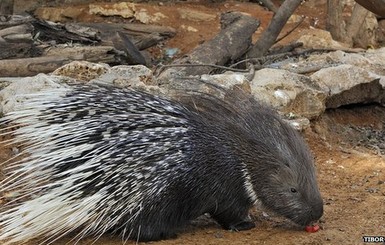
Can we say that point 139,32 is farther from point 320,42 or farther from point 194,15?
point 320,42

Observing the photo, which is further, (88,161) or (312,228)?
(312,228)

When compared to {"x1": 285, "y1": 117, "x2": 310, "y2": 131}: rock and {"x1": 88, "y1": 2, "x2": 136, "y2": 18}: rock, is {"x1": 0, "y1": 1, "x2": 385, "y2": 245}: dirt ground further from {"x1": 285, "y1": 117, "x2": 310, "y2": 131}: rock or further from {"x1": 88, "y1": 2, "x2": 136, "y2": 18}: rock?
Result: {"x1": 88, "y1": 2, "x2": 136, "y2": 18}: rock

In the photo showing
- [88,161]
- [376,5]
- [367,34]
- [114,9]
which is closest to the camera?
[376,5]

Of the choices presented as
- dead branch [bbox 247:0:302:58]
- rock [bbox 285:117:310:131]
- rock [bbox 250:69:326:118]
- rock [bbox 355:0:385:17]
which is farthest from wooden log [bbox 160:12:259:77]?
rock [bbox 355:0:385:17]

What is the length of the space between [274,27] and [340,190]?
155 inches

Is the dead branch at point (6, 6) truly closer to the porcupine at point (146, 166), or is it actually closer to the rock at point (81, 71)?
the rock at point (81, 71)

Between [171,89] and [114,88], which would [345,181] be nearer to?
[171,89]

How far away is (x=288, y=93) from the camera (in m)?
5.45

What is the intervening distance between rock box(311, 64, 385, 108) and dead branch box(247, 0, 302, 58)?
1.90 meters

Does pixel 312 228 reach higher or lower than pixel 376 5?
lower

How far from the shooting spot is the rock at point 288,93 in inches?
212

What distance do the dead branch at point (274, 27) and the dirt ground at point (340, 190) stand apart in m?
1.79

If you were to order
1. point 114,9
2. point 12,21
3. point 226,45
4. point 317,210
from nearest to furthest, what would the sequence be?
point 317,210 → point 12,21 → point 226,45 → point 114,9

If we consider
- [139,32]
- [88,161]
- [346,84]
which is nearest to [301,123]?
[346,84]
